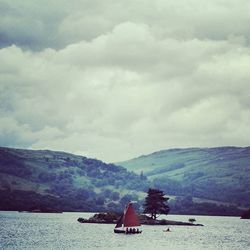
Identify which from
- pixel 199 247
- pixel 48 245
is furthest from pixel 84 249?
pixel 199 247

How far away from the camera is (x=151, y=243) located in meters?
127

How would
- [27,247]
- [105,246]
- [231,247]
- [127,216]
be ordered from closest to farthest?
[27,247] < [105,246] < [231,247] < [127,216]

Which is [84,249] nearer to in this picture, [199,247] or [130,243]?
[130,243]

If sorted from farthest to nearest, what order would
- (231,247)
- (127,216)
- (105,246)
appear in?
(127,216) → (231,247) → (105,246)

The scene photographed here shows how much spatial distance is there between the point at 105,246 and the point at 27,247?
1949 centimetres

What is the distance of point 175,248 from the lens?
116500 millimetres

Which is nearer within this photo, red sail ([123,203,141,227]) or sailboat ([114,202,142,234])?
sailboat ([114,202,142,234])

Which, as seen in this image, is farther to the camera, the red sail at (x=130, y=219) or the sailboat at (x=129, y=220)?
the red sail at (x=130, y=219)

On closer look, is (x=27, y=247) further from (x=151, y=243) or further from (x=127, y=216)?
(x=127, y=216)

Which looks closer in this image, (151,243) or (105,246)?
(105,246)

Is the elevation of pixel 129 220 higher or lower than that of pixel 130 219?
lower

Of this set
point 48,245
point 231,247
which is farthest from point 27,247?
point 231,247

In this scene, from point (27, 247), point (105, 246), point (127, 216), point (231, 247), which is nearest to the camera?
point (27, 247)

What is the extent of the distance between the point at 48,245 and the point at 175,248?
2919 cm
